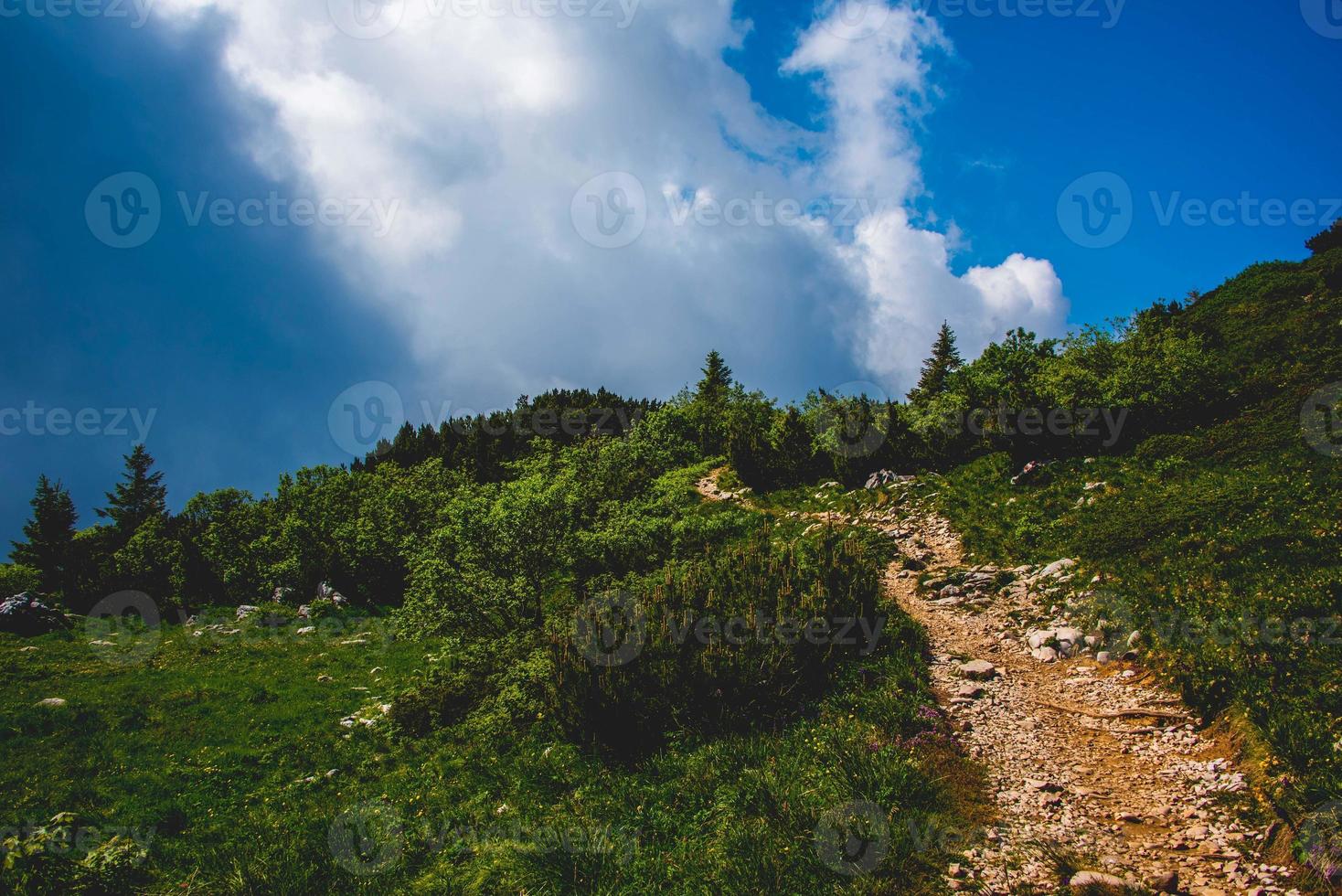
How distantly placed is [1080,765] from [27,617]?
28.9 metres

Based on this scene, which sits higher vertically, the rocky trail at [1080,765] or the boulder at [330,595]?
the boulder at [330,595]

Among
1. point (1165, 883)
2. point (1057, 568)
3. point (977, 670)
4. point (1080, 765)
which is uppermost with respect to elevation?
point (1057, 568)

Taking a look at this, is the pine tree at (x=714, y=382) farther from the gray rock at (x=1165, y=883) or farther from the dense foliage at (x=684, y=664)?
the gray rock at (x=1165, y=883)

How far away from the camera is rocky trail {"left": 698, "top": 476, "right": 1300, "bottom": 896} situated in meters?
5.11

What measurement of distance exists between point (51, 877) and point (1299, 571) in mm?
17363

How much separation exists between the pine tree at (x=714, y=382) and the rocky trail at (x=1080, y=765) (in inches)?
1508

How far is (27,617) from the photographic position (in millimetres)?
18609

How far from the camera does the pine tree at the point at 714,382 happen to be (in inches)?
1950

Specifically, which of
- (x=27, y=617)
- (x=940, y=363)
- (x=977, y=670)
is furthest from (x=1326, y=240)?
(x=27, y=617)

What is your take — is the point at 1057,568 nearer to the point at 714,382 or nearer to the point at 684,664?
the point at 684,664

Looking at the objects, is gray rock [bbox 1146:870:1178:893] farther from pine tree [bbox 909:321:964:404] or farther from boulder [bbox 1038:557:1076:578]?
pine tree [bbox 909:321:964:404]

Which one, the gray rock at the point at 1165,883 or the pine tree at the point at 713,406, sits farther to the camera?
the pine tree at the point at 713,406

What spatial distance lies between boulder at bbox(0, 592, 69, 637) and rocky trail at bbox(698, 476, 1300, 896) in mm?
27139

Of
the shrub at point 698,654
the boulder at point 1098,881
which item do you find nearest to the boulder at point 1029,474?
the shrub at point 698,654
